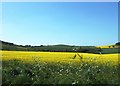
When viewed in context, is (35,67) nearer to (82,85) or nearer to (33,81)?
(33,81)

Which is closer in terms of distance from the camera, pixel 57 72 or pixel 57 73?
pixel 57 73

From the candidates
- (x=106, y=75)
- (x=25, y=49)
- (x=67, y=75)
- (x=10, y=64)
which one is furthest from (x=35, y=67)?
(x=25, y=49)

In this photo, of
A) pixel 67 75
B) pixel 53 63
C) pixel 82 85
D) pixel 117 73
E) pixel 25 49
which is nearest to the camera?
pixel 82 85

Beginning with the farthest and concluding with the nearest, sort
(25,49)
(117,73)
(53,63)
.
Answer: (25,49), (53,63), (117,73)

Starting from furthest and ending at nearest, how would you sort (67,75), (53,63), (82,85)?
(53,63), (67,75), (82,85)

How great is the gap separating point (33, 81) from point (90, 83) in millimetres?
2339

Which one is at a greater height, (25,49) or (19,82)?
(25,49)

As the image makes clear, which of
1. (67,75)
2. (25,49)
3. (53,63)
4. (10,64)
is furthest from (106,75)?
(25,49)

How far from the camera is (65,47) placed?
99.6ft

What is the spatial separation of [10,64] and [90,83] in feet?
15.5

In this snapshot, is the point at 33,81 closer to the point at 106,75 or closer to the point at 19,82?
the point at 19,82

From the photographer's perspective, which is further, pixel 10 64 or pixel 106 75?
pixel 10 64

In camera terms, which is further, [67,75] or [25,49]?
[25,49]

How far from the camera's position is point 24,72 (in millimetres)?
14797
